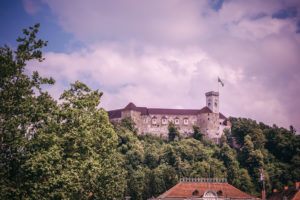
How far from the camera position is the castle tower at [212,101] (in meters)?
164

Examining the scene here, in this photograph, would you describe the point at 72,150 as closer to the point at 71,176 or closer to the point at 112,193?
the point at 71,176

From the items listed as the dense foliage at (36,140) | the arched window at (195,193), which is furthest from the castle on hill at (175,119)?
the dense foliage at (36,140)

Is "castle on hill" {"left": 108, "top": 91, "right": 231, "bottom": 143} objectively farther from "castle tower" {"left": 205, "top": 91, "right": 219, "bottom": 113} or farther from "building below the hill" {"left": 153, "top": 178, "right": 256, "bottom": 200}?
"building below the hill" {"left": 153, "top": 178, "right": 256, "bottom": 200}

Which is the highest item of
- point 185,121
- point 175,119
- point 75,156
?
point 175,119

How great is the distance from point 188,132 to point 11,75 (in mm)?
130420

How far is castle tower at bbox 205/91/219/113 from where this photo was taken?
164 m

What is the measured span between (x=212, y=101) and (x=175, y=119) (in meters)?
18.3

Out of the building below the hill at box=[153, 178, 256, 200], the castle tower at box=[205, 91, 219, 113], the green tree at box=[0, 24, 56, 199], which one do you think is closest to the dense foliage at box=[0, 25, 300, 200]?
the green tree at box=[0, 24, 56, 199]

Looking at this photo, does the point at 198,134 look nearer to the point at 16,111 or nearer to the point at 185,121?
the point at 185,121

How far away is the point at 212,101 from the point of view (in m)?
166

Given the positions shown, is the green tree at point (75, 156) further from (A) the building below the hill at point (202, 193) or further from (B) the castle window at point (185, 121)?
(B) the castle window at point (185, 121)

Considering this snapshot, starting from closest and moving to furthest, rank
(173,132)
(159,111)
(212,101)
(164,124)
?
(173,132) → (164,124) → (159,111) → (212,101)

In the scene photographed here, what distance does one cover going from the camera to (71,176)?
105ft

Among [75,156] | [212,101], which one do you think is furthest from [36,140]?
[212,101]
